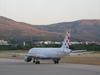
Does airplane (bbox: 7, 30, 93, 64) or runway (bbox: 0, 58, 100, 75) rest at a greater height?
airplane (bbox: 7, 30, 93, 64)

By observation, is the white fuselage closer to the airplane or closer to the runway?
the airplane

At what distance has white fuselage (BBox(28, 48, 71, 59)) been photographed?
4278 centimetres

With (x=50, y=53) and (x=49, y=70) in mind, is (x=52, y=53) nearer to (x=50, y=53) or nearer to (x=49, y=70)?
(x=50, y=53)

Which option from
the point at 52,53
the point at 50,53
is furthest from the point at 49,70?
the point at 50,53

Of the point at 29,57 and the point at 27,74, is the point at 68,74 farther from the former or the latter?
the point at 29,57

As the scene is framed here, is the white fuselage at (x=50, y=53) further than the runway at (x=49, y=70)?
Yes

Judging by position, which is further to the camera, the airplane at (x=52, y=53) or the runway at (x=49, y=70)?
the airplane at (x=52, y=53)

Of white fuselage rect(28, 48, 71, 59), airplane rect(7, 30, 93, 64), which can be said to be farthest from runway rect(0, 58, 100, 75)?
airplane rect(7, 30, 93, 64)

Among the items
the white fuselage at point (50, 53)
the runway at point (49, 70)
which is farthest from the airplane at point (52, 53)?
the runway at point (49, 70)

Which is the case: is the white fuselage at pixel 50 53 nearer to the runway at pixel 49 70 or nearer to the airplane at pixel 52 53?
the airplane at pixel 52 53

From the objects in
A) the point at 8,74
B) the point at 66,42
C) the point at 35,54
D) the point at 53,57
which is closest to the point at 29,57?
the point at 35,54

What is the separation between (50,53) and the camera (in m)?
44.6

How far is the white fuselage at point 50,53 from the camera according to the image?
140 feet

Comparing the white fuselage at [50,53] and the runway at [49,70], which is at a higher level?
the white fuselage at [50,53]
